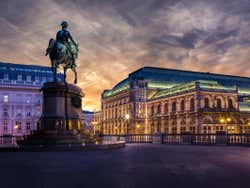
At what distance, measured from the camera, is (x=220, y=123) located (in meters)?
93.7

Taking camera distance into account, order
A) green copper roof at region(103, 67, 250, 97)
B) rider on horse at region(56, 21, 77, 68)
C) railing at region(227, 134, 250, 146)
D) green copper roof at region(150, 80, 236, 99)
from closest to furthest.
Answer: rider on horse at region(56, 21, 77, 68)
railing at region(227, 134, 250, 146)
green copper roof at region(150, 80, 236, 99)
green copper roof at region(103, 67, 250, 97)

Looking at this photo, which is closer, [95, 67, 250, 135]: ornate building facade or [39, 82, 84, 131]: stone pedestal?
[39, 82, 84, 131]: stone pedestal

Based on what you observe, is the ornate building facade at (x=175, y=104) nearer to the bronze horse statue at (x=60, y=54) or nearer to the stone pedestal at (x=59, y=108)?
the bronze horse statue at (x=60, y=54)

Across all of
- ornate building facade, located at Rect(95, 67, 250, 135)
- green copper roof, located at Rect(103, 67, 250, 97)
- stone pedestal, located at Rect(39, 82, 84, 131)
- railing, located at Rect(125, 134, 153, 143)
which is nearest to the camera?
stone pedestal, located at Rect(39, 82, 84, 131)

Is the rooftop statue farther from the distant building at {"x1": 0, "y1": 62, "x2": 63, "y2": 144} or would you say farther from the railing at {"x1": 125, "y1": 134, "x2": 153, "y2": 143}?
the distant building at {"x1": 0, "y1": 62, "x2": 63, "y2": 144}

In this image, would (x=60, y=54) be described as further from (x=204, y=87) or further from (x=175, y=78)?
(x=175, y=78)

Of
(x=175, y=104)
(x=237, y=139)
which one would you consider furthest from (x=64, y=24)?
(x=175, y=104)

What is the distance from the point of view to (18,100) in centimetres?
9694

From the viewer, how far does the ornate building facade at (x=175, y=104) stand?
95.3m

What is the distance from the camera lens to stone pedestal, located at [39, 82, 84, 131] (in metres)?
26.1

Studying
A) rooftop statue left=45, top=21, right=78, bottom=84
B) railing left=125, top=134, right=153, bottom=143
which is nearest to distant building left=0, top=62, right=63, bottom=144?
railing left=125, top=134, right=153, bottom=143

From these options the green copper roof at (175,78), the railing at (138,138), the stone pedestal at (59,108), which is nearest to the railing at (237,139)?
the railing at (138,138)

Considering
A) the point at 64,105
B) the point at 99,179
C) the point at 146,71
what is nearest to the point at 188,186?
the point at 99,179

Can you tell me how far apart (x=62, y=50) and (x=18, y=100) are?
7503 centimetres
